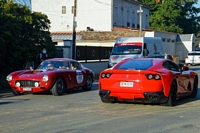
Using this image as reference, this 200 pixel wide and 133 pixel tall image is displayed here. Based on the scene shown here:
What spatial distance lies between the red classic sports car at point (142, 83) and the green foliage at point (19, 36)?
8.91 meters

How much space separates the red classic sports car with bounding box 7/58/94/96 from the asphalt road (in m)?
0.91

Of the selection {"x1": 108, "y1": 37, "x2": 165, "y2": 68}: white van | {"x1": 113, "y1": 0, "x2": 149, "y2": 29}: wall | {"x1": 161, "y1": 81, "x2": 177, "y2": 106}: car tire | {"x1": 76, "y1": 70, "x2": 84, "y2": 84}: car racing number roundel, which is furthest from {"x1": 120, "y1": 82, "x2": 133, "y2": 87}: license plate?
{"x1": 113, "y1": 0, "x2": 149, "y2": 29}: wall

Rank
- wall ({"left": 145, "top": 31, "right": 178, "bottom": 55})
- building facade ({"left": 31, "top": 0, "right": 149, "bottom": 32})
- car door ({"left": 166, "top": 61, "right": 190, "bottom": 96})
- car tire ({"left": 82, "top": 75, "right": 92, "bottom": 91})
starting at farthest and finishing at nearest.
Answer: building facade ({"left": 31, "top": 0, "right": 149, "bottom": 32}), wall ({"left": 145, "top": 31, "right": 178, "bottom": 55}), car tire ({"left": 82, "top": 75, "right": 92, "bottom": 91}), car door ({"left": 166, "top": 61, "right": 190, "bottom": 96})

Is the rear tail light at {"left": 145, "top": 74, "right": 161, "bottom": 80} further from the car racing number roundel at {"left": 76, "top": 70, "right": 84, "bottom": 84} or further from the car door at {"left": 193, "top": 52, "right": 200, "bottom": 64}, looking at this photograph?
the car door at {"left": 193, "top": 52, "right": 200, "bottom": 64}

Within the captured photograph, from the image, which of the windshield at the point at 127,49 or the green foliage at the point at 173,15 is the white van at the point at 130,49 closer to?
the windshield at the point at 127,49

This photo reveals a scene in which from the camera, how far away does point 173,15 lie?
62875mm

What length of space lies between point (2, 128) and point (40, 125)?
0.79 meters

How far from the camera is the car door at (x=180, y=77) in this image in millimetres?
12100

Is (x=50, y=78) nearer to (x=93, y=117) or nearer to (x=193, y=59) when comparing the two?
(x=93, y=117)

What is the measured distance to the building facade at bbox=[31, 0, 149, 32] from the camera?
51.2 metres

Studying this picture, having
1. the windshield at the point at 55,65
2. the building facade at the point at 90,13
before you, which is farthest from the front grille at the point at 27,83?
the building facade at the point at 90,13

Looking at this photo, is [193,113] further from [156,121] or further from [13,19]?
[13,19]

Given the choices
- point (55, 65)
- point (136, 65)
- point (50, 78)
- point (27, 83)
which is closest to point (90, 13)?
point (55, 65)

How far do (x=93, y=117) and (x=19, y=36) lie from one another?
505 inches
